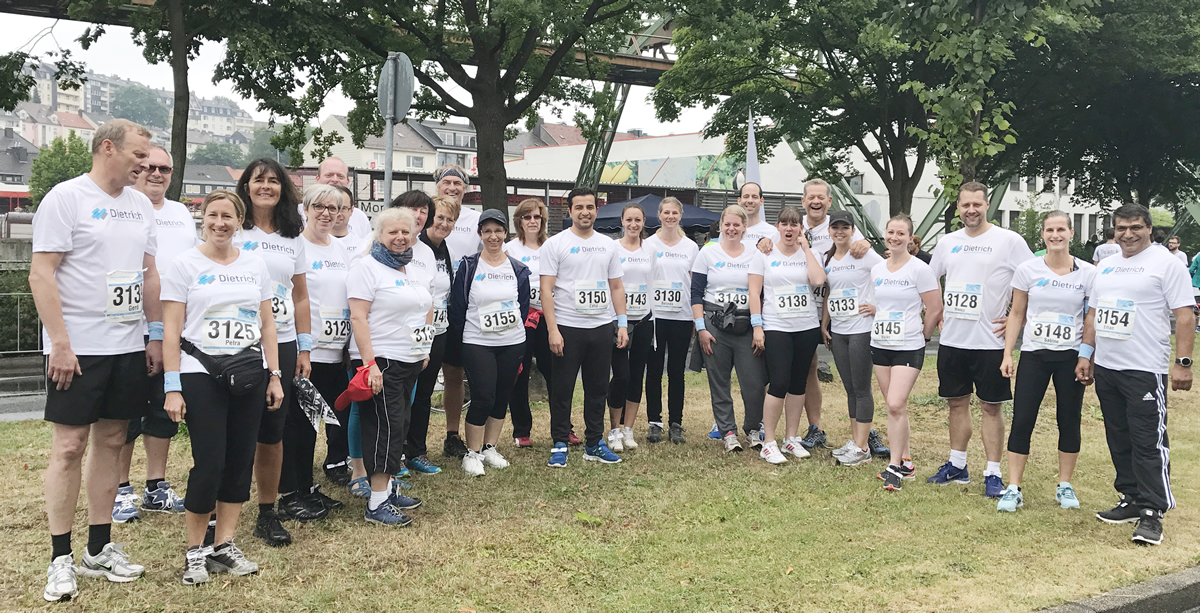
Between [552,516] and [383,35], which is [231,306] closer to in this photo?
[552,516]

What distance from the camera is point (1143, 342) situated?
5.27 m

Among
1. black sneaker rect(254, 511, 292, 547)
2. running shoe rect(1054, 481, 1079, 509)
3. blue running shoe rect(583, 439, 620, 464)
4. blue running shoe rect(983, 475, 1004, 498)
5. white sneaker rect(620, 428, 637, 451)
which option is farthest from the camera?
white sneaker rect(620, 428, 637, 451)

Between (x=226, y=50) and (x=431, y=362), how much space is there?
32.4 ft

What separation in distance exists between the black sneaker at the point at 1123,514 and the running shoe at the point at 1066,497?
268mm

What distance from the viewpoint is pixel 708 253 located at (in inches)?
289

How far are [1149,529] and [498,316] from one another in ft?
12.7

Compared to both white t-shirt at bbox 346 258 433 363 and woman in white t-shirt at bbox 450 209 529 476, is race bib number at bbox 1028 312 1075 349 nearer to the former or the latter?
woman in white t-shirt at bbox 450 209 529 476

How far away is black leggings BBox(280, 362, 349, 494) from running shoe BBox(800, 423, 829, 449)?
145 inches

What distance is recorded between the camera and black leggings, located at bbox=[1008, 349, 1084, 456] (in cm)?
564

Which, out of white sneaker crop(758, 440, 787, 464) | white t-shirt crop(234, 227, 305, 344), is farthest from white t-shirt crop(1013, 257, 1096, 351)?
white t-shirt crop(234, 227, 305, 344)

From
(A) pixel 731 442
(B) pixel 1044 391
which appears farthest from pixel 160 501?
(B) pixel 1044 391

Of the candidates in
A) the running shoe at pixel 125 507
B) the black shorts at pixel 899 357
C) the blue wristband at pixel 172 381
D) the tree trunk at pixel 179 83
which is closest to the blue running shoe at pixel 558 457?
the black shorts at pixel 899 357

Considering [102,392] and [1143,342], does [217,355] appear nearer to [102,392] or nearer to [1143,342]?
[102,392]

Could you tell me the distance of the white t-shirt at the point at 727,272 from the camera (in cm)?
Result: 715
